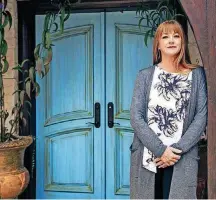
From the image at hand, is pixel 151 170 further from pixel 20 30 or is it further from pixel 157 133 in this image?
pixel 20 30

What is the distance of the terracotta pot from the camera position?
3.22 metres

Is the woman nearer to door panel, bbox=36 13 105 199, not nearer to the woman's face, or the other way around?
the woman's face

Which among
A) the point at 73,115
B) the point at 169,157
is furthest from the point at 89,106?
the point at 169,157

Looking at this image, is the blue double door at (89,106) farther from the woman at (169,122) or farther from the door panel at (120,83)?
the woman at (169,122)

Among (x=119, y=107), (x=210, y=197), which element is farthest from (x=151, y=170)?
(x=119, y=107)

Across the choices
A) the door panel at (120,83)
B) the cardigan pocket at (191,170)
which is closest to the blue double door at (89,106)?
the door panel at (120,83)

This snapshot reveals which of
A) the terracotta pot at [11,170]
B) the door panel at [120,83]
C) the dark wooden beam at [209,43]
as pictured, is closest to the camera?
the dark wooden beam at [209,43]

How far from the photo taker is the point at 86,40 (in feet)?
13.8

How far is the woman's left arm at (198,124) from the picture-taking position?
8.73 ft

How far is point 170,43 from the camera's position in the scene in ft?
9.03

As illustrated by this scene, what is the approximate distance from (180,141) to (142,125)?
0.76ft

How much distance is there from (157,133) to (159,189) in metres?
0.34

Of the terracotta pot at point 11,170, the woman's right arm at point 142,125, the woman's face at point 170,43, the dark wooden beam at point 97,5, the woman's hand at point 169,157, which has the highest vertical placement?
the dark wooden beam at point 97,5

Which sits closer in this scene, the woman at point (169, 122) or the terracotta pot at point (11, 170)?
the woman at point (169, 122)
